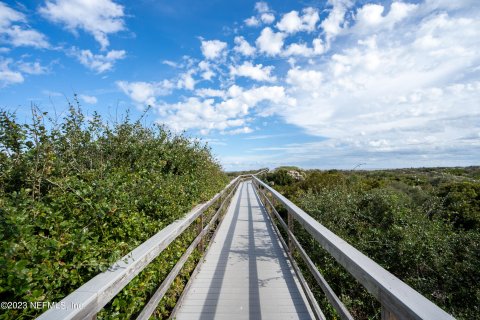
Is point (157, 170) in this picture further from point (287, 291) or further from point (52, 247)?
point (52, 247)

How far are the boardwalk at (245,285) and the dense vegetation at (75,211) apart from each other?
1.34 feet

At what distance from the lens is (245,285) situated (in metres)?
3.64

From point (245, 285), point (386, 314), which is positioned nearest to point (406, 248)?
point (245, 285)

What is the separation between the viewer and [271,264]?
14.4ft

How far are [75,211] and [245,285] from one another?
223 cm

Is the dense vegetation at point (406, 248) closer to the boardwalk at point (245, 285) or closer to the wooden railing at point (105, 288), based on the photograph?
the boardwalk at point (245, 285)

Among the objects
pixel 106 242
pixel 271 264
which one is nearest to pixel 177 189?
pixel 271 264

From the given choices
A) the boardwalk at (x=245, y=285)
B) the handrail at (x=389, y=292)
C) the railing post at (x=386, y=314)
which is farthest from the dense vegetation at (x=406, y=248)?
the railing post at (x=386, y=314)

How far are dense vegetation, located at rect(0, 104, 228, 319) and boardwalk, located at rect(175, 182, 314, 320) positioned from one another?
16.0 inches

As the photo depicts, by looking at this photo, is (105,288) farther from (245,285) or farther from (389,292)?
(245,285)

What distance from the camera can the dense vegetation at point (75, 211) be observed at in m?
1.70

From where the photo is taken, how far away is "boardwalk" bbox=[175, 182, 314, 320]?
9.75ft

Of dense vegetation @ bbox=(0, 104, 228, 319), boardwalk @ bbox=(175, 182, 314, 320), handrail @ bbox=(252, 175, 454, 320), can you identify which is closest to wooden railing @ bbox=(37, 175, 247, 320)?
dense vegetation @ bbox=(0, 104, 228, 319)

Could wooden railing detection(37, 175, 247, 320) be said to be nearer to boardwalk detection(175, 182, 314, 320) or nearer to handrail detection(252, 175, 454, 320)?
boardwalk detection(175, 182, 314, 320)
